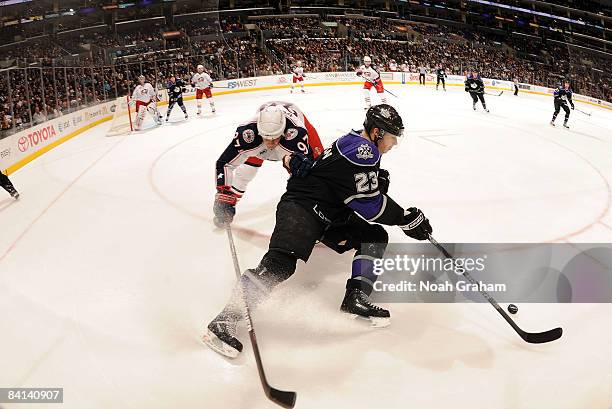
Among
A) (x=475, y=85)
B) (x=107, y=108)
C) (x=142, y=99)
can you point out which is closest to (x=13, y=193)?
(x=142, y=99)

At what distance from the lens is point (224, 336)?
8.35 ft

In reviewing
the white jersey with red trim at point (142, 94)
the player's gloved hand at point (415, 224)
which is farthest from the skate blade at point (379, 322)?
the white jersey with red trim at point (142, 94)

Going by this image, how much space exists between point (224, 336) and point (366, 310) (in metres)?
0.97

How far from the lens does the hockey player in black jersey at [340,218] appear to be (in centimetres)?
257

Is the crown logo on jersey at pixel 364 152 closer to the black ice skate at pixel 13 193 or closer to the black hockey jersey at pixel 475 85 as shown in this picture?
the black ice skate at pixel 13 193

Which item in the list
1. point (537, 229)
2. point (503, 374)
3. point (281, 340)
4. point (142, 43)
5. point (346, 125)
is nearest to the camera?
point (503, 374)

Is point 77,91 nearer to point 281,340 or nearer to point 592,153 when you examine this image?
point 281,340

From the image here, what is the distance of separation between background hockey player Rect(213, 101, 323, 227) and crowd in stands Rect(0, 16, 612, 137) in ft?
17.7

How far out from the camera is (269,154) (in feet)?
A: 13.6

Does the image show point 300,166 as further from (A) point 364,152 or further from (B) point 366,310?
(B) point 366,310

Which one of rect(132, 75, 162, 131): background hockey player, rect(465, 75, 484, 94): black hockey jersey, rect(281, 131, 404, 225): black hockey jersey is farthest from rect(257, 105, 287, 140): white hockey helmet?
rect(465, 75, 484, 94): black hockey jersey

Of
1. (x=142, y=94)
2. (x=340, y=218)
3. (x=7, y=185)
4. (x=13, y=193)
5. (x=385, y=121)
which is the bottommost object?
(x=13, y=193)

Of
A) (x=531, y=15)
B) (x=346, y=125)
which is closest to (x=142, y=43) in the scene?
(x=346, y=125)

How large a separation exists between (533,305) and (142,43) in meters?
17.2
